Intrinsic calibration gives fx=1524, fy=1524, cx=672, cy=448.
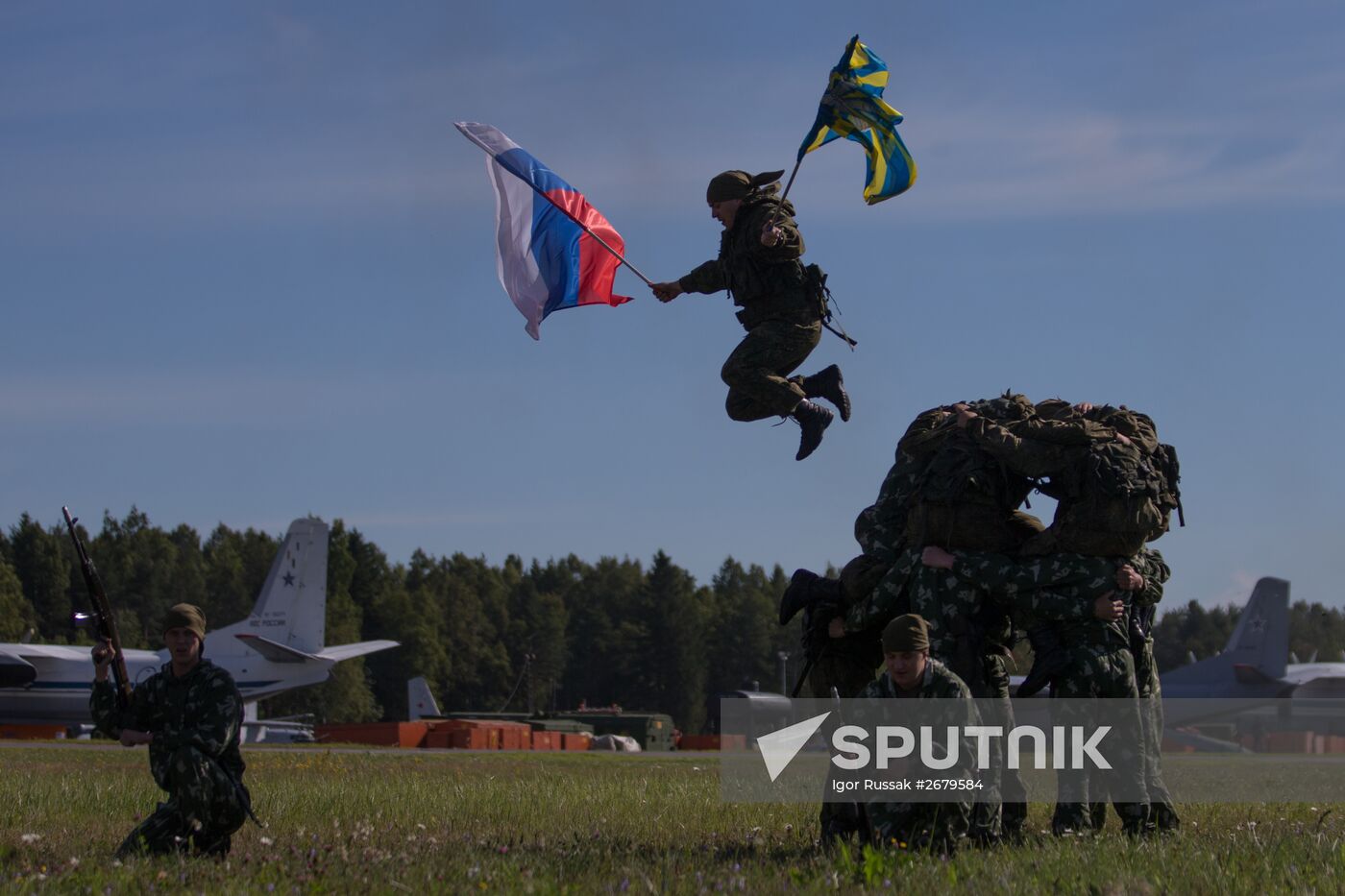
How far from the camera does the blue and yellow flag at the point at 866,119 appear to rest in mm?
11195

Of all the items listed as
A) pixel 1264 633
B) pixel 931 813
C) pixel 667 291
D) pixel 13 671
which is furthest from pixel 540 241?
pixel 1264 633

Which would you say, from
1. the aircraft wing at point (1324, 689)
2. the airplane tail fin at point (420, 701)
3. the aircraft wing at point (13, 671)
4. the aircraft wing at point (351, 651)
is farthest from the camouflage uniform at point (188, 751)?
the aircraft wing at point (1324, 689)

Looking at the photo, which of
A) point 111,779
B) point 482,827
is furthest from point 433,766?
point 482,827

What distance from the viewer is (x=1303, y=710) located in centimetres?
8131

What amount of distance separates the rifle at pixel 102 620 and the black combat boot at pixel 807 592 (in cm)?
430

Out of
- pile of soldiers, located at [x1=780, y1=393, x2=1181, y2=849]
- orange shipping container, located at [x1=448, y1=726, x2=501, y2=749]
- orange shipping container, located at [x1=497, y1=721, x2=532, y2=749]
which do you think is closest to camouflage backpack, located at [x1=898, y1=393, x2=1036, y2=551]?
pile of soldiers, located at [x1=780, y1=393, x2=1181, y2=849]

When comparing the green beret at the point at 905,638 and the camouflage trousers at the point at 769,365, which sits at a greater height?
the camouflage trousers at the point at 769,365

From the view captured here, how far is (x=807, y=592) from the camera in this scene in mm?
10711

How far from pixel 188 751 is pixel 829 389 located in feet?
18.0

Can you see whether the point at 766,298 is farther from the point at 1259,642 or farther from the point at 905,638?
the point at 1259,642

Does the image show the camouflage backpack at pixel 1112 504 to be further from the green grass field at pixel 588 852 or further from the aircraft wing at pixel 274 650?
the aircraft wing at pixel 274 650

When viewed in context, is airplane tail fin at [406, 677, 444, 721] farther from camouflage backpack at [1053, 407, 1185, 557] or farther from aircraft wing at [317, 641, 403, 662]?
camouflage backpack at [1053, 407, 1185, 557]

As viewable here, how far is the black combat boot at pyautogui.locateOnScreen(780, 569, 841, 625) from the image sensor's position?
10617mm

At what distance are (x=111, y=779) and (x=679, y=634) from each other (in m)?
108
